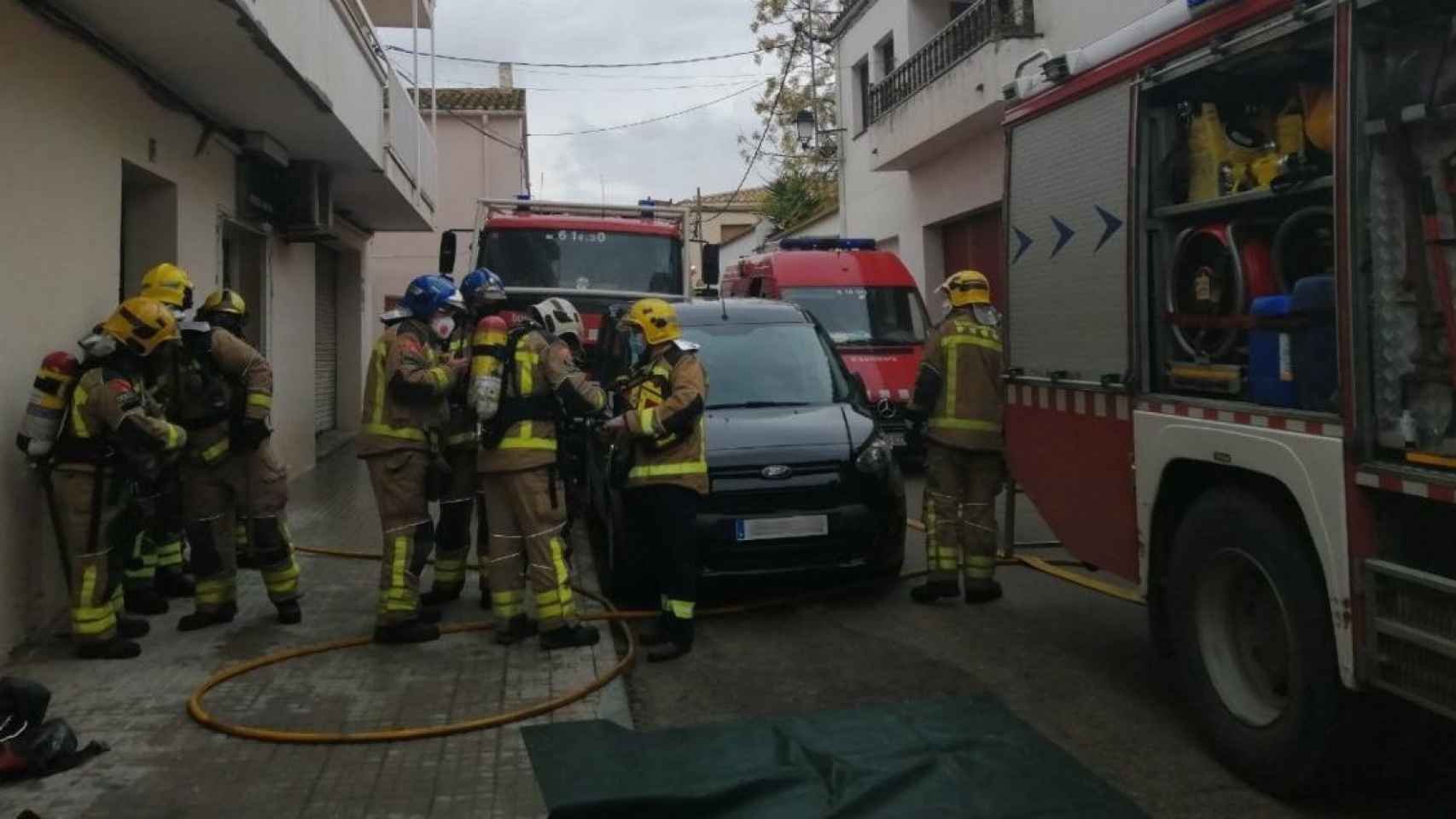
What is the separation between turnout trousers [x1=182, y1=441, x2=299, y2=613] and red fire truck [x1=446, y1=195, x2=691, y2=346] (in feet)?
16.8

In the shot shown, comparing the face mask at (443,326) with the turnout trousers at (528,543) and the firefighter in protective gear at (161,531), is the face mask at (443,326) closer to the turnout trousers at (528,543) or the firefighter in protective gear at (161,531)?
the turnout trousers at (528,543)

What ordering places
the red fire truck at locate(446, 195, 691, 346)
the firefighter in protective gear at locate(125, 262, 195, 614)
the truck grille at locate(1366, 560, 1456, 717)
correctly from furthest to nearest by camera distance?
the red fire truck at locate(446, 195, 691, 346), the firefighter in protective gear at locate(125, 262, 195, 614), the truck grille at locate(1366, 560, 1456, 717)

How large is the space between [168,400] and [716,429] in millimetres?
2975

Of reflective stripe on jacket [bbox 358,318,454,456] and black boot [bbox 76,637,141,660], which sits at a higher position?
reflective stripe on jacket [bbox 358,318,454,456]

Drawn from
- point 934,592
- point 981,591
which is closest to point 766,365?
point 934,592

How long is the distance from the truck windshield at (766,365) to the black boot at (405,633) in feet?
7.50

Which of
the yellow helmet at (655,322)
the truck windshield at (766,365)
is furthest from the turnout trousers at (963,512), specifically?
the yellow helmet at (655,322)

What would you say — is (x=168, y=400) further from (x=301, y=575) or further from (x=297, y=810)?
(x=297, y=810)

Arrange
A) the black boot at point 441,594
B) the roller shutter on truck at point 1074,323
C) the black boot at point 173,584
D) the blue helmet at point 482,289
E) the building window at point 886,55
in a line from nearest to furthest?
the roller shutter on truck at point 1074,323 < the blue helmet at point 482,289 < the black boot at point 441,594 < the black boot at point 173,584 < the building window at point 886,55

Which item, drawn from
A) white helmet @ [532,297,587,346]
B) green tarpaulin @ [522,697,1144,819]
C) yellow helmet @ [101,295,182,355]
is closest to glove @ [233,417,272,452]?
yellow helmet @ [101,295,182,355]

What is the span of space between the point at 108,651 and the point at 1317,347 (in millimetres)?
5465

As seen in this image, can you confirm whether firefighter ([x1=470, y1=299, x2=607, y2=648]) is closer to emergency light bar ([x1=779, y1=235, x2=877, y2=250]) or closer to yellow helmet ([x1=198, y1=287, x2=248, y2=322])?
yellow helmet ([x1=198, y1=287, x2=248, y2=322])

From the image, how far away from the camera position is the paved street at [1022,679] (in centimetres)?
407

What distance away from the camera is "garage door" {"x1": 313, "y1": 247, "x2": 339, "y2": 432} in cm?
1633
